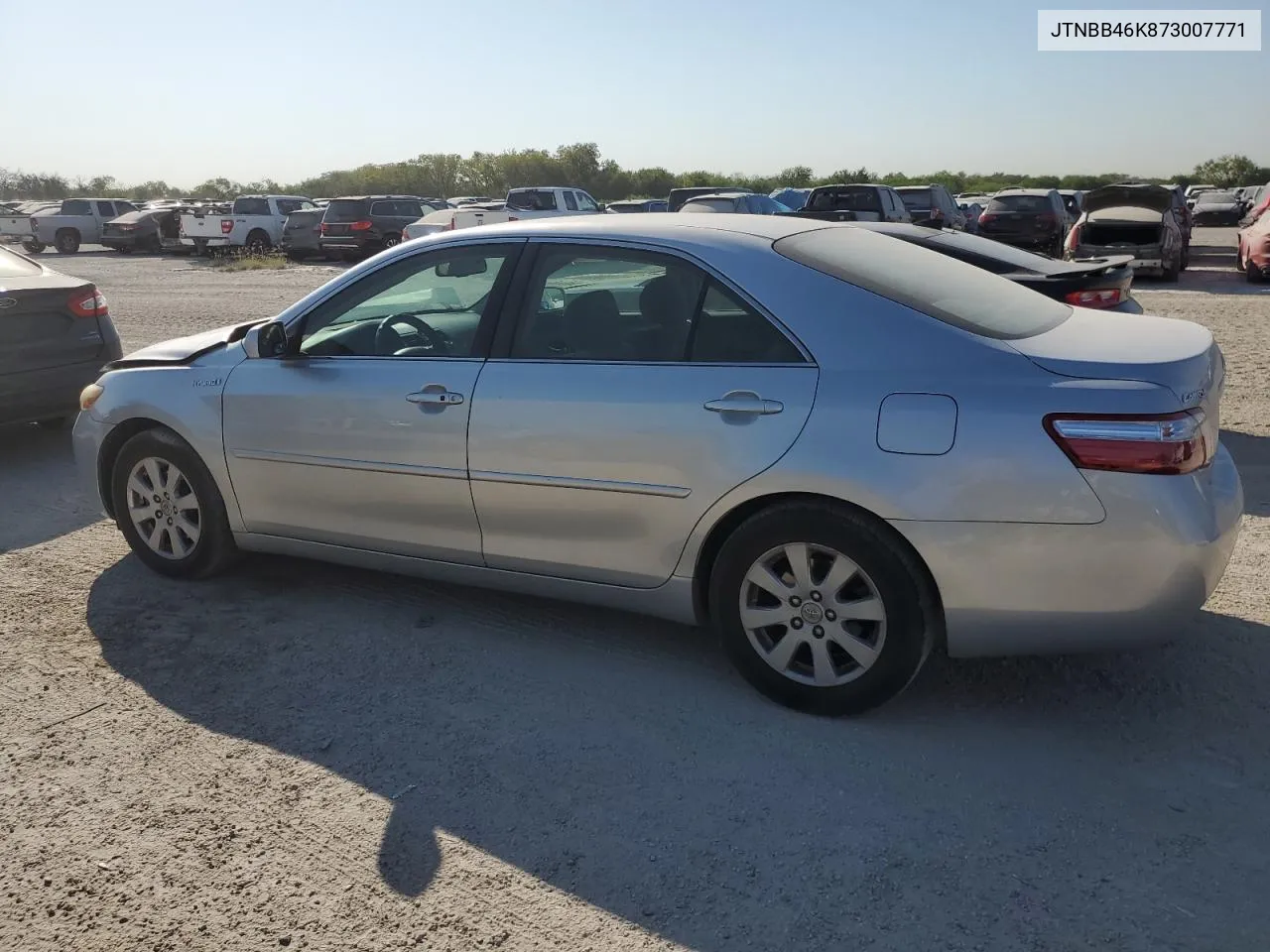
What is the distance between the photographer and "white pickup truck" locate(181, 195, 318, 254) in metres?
30.4

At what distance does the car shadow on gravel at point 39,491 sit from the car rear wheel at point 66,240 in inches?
1248

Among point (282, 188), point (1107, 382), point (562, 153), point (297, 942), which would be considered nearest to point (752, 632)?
point (1107, 382)

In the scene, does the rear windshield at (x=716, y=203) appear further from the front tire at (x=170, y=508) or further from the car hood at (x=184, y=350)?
the front tire at (x=170, y=508)

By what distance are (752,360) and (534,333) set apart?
90cm

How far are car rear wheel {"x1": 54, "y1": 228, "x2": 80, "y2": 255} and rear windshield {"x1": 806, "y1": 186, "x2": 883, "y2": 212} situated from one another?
87.2 ft

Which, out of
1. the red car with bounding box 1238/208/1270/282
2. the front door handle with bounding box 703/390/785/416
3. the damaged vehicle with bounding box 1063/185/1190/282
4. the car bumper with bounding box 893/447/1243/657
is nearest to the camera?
the car bumper with bounding box 893/447/1243/657

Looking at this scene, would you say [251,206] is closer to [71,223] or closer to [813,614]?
[71,223]

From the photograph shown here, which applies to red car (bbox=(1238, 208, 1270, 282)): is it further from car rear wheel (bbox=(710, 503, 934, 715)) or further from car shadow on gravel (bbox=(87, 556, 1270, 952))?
car rear wheel (bbox=(710, 503, 934, 715))

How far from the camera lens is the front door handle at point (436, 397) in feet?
13.7

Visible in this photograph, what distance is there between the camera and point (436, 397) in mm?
4207

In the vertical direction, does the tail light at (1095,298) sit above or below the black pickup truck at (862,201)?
below

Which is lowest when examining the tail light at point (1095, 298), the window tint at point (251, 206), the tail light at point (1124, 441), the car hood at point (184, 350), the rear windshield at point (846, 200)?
the tail light at point (1124, 441)

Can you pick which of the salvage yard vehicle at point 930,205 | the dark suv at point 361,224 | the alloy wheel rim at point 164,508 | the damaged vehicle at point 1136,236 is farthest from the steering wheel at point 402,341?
the dark suv at point 361,224

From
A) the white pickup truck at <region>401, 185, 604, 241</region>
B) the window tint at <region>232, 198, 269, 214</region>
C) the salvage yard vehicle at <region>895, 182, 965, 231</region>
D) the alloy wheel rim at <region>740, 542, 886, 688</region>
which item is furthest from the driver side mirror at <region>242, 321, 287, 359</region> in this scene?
the window tint at <region>232, 198, 269, 214</region>
